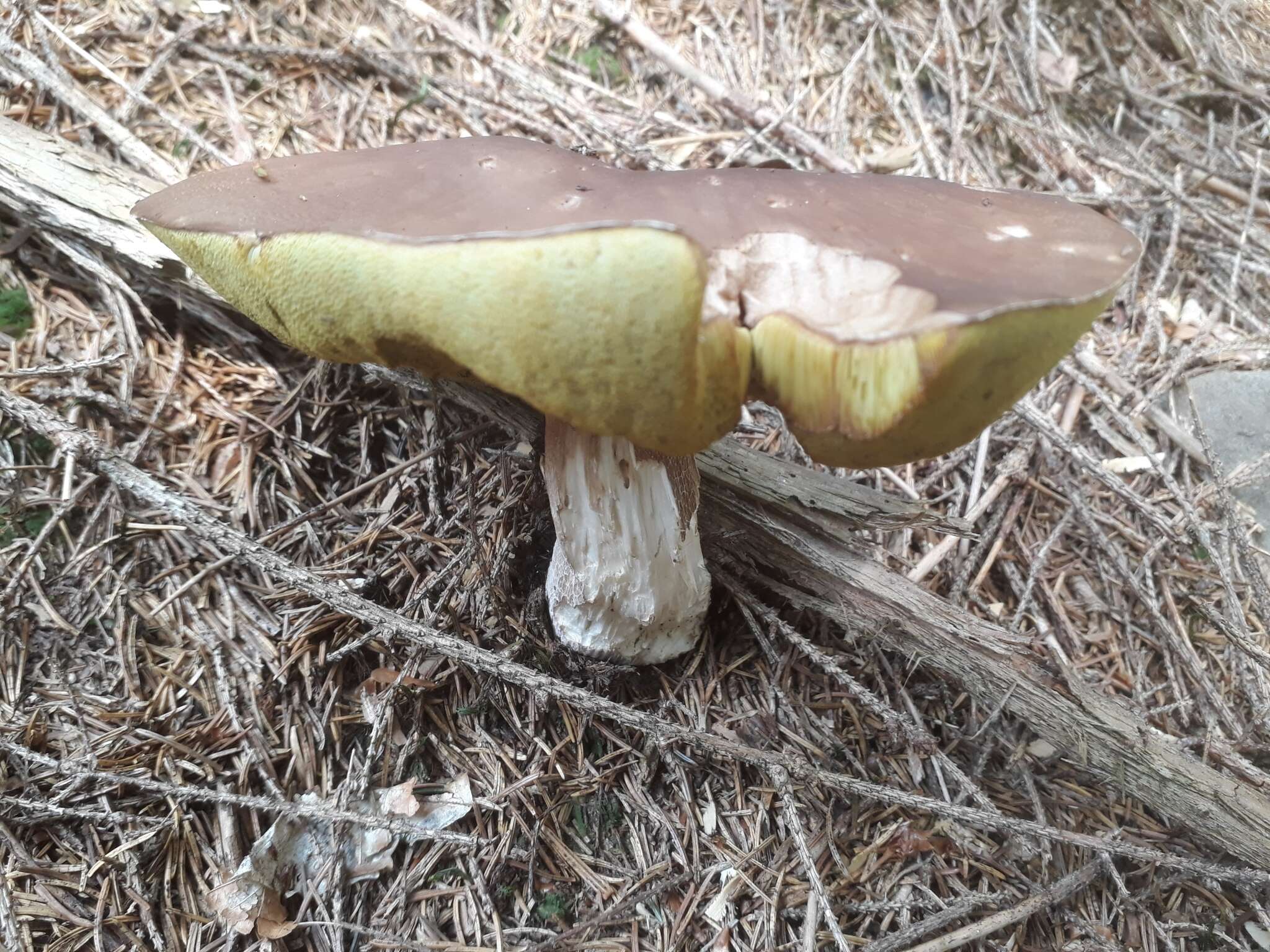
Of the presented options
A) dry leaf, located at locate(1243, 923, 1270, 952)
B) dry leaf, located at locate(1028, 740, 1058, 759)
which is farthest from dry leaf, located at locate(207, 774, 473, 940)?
dry leaf, located at locate(1243, 923, 1270, 952)

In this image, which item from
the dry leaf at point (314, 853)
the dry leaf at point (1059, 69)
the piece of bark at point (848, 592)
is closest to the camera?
the dry leaf at point (314, 853)

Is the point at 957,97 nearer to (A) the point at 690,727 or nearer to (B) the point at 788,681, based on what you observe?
(B) the point at 788,681

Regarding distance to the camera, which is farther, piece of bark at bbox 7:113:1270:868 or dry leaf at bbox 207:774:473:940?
piece of bark at bbox 7:113:1270:868

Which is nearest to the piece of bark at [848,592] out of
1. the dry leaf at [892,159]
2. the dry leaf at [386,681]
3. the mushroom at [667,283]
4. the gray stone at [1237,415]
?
the dry leaf at [386,681]

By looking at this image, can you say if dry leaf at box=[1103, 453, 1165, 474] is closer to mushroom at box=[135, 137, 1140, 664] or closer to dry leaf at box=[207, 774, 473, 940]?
mushroom at box=[135, 137, 1140, 664]

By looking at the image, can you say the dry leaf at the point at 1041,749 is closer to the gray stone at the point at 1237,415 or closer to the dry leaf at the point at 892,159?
the gray stone at the point at 1237,415

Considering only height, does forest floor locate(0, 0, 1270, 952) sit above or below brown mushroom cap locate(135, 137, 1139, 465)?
below
